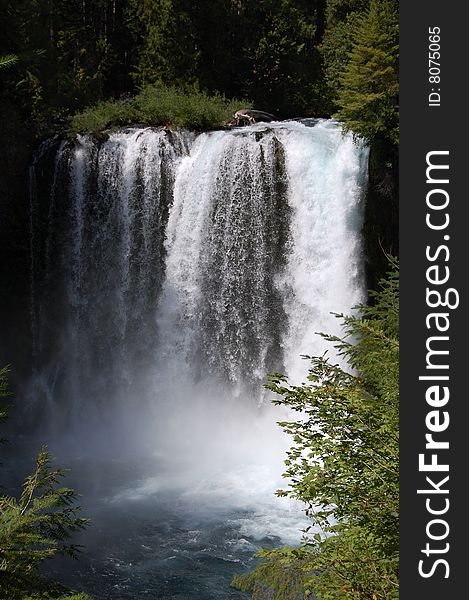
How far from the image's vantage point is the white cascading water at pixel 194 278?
1513cm

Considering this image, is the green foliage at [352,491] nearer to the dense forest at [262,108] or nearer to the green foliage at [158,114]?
the dense forest at [262,108]

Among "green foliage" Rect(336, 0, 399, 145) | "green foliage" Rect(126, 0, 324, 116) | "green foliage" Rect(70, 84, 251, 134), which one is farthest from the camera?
"green foliage" Rect(126, 0, 324, 116)

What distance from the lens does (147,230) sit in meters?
16.2

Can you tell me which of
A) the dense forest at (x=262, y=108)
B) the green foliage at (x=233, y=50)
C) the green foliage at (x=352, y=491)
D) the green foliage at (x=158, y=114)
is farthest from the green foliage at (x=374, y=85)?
the green foliage at (x=352, y=491)

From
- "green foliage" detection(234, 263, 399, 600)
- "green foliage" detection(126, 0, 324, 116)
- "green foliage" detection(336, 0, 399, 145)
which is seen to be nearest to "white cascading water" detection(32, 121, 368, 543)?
"green foliage" detection(336, 0, 399, 145)

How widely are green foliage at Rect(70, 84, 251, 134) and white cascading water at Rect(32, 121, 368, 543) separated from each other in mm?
753

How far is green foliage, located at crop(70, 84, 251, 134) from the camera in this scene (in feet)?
55.0

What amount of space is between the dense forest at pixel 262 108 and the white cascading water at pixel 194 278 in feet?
2.43

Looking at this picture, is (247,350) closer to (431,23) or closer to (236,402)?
(236,402)

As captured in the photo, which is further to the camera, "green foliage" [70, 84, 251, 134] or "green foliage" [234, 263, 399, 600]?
"green foliage" [70, 84, 251, 134]

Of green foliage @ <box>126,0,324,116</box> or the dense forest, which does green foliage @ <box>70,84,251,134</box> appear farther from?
green foliage @ <box>126,0,324,116</box>

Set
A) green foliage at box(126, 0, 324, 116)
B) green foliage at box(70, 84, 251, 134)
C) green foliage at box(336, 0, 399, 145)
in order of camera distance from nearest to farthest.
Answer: green foliage at box(336, 0, 399, 145)
green foliage at box(70, 84, 251, 134)
green foliage at box(126, 0, 324, 116)

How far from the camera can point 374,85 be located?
17031mm

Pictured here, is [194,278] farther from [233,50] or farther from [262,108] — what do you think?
[233,50]
